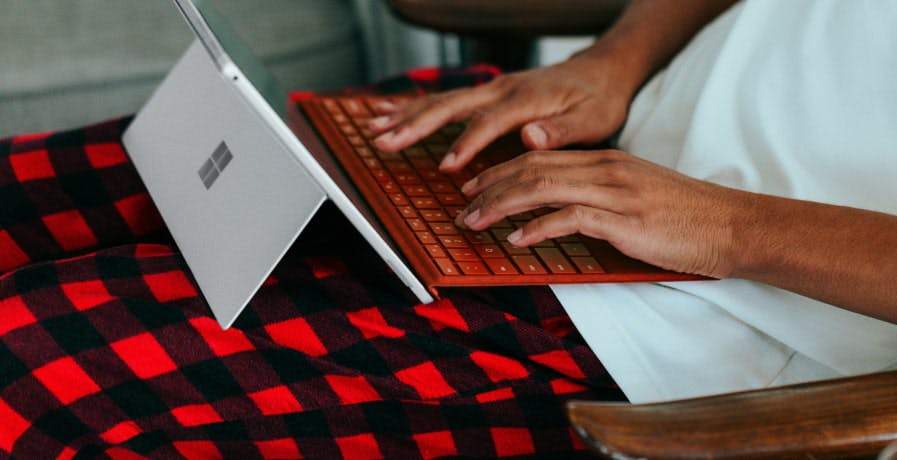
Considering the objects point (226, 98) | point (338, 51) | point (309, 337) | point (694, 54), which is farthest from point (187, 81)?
point (338, 51)

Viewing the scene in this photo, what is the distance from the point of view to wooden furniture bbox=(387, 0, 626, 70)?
3.78 ft

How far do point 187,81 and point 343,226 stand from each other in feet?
0.65

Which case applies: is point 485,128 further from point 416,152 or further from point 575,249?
point 575,249

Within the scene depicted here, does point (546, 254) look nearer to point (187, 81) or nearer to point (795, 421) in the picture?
point (795, 421)

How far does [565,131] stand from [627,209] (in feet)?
0.74

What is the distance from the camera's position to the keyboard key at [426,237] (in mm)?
686

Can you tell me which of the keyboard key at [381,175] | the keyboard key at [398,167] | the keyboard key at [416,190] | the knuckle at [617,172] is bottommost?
the keyboard key at [398,167]

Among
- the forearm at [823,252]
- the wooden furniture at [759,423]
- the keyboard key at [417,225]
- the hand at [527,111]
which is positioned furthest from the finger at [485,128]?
the wooden furniture at [759,423]

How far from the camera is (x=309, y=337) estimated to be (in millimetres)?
707

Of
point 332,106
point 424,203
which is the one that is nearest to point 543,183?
point 424,203

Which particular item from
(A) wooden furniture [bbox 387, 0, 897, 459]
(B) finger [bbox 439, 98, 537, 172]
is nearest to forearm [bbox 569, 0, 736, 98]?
(B) finger [bbox 439, 98, 537, 172]

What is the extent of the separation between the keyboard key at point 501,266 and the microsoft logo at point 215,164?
0.22m

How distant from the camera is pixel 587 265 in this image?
0.70 metres

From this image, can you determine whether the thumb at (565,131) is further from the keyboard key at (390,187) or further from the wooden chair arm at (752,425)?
the wooden chair arm at (752,425)
